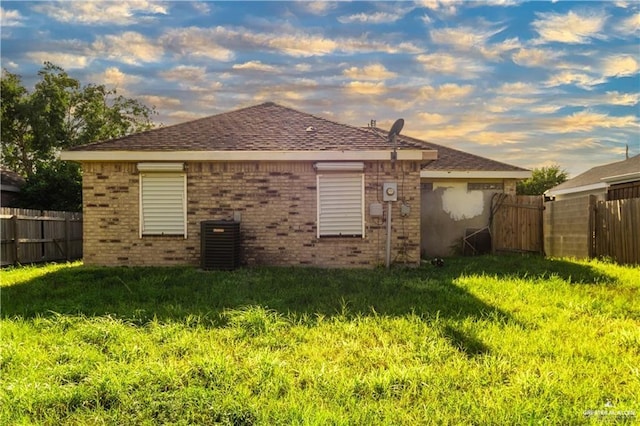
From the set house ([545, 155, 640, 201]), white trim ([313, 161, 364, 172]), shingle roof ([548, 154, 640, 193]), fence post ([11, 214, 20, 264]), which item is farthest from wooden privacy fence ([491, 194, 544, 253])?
fence post ([11, 214, 20, 264])

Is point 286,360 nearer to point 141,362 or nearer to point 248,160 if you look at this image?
point 141,362

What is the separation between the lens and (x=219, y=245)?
9.81 metres

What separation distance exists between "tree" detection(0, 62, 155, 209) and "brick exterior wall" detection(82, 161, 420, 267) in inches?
583

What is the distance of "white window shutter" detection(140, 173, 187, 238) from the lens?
10531 millimetres

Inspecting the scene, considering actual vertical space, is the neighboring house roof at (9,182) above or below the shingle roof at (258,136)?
below

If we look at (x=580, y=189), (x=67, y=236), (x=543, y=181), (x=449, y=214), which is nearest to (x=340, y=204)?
(x=449, y=214)

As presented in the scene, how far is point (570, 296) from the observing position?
7.07 meters

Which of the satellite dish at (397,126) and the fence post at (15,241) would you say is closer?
the satellite dish at (397,126)

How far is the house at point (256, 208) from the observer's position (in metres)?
10.5

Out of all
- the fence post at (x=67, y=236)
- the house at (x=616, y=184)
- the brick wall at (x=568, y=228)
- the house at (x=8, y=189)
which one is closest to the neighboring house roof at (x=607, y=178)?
the house at (x=616, y=184)

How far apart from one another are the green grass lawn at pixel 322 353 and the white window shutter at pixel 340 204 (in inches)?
101

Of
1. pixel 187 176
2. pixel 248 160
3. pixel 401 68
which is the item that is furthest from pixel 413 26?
pixel 187 176

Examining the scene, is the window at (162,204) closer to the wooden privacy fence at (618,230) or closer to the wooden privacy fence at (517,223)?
the wooden privacy fence at (517,223)

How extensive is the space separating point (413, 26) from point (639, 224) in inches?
246
